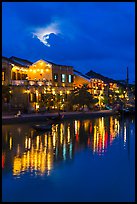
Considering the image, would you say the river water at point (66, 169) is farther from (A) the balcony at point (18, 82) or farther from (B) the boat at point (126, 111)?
(B) the boat at point (126, 111)

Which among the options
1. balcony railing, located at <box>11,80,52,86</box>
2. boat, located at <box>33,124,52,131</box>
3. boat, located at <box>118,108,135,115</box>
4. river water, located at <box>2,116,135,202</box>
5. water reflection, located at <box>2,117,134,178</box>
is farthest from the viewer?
boat, located at <box>118,108,135,115</box>

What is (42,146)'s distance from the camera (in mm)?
21781

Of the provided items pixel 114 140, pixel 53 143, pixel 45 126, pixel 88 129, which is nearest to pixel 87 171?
pixel 53 143

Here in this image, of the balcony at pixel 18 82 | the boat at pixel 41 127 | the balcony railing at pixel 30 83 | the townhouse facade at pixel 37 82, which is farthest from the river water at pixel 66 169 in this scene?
the balcony railing at pixel 30 83

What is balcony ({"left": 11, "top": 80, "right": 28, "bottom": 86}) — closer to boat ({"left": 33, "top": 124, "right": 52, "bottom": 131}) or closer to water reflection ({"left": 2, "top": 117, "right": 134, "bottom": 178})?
water reflection ({"left": 2, "top": 117, "right": 134, "bottom": 178})

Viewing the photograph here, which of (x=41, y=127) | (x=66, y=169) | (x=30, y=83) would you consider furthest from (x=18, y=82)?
(x=66, y=169)

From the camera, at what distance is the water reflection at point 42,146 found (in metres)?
15.8

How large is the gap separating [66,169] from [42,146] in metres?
6.37

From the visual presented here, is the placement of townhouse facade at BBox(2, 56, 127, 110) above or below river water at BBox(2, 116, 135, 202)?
above

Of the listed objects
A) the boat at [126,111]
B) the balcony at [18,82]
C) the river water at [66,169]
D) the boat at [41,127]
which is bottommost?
the river water at [66,169]

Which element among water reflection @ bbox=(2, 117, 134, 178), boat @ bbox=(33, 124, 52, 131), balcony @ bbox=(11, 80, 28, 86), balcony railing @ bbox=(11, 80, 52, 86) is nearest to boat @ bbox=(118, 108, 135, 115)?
balcony railing @ bbox=(11, 80, 52, 86)

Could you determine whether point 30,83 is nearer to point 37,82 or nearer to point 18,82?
point 37,82

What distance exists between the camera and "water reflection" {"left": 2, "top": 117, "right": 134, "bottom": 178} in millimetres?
15768

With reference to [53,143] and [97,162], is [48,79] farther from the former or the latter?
[97,162]
